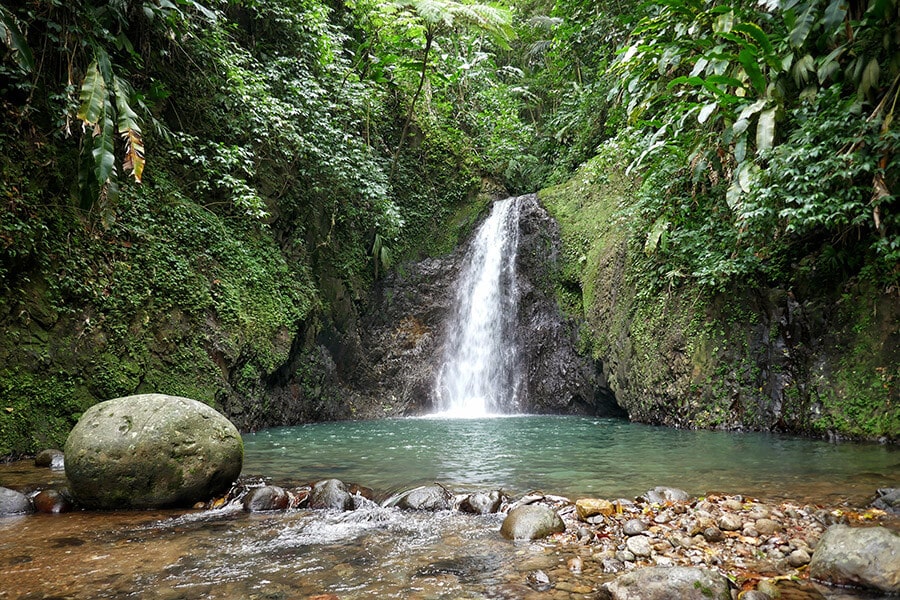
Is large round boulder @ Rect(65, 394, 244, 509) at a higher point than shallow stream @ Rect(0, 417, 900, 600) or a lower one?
higher

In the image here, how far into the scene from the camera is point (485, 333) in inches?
564

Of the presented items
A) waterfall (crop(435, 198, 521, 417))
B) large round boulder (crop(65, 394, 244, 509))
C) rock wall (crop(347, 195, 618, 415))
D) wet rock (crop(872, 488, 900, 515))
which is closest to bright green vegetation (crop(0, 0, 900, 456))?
rock wall (crop(347, 195, 618, 415))

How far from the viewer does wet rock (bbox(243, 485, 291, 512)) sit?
484cm

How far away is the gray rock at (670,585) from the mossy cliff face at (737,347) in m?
5.38

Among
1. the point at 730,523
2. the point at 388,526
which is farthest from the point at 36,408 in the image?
the point at 730,523

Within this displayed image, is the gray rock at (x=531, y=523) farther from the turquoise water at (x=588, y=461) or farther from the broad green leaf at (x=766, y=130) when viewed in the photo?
the broad green leaf at (x=766, y=130)

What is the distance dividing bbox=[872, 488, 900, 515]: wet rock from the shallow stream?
13 centimetres

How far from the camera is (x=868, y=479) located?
4742 mm

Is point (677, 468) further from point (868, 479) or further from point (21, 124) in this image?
point (21, 124)

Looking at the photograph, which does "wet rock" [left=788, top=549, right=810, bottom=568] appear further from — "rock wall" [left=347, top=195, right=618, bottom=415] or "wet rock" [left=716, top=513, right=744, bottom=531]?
"rock wall" [left=347, top=195, right=618, bottom=415]

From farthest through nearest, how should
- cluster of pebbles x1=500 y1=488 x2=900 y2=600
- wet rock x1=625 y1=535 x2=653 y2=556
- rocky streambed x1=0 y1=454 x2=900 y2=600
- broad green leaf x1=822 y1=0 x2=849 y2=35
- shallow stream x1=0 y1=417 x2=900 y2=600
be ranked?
broad green leaf x1=822 y1=0 x2=849 y2=35, wet rock x1=625 y1=535 x2=653 y2=556, shallow stream x1=0 y1=417 x2=900 y2=600, cluster of pebbles x1=500 y1=488 x2=900 y2=600, rocky streambed x1=0 y1=454 x2=900 y2=600

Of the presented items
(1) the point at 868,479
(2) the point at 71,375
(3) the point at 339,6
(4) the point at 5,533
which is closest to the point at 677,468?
(1) the point at 868,479

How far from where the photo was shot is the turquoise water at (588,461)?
16.1ft

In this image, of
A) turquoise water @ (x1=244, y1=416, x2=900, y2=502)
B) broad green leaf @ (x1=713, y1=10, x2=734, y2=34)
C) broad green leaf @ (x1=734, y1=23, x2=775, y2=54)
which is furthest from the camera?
broad green leaf @ (x1=713, y1=10, x2=734, y2=34)
